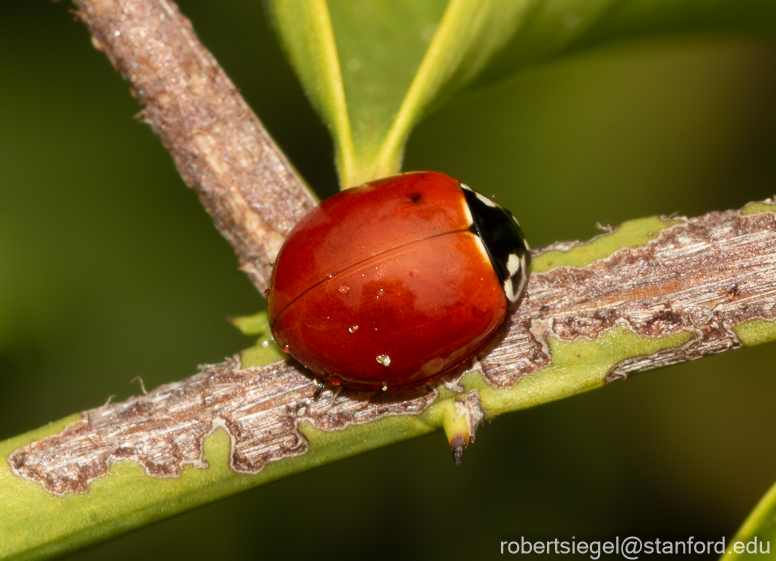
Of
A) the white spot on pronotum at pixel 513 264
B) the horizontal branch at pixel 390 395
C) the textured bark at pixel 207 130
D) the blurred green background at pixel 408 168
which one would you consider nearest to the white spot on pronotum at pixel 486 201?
the white spot on pronotum at pixel 513 264

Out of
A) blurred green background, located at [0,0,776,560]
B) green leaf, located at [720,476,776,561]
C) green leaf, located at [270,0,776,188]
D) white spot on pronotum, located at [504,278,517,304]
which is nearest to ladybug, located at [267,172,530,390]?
white spot on pronotum, located at [504,278,517,304]

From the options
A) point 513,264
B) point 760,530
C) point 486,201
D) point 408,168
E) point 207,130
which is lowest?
point 760,530

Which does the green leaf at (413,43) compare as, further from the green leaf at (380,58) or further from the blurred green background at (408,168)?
the blurred green background at (408,168)

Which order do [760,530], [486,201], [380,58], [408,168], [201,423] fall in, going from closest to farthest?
[760,530] → [201,423] → [380,58] → [486,201] → [408,168]

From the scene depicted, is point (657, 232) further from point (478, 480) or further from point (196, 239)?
point (196, 239)

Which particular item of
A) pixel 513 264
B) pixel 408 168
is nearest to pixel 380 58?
A: pixel 513 264

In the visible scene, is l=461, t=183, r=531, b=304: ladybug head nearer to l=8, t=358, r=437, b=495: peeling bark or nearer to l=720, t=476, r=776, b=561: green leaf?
l=8, t=358, r=437, b=495: peeling bark

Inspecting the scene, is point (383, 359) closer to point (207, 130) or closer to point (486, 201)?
point (486, 201)
